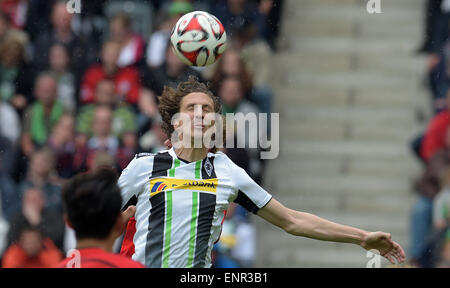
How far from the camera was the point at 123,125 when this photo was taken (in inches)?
435

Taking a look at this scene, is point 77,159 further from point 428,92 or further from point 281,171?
point 428,92

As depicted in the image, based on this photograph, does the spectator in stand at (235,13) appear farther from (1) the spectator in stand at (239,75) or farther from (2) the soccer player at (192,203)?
(2) the soccer player at (192,203)

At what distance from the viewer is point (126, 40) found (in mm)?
11898

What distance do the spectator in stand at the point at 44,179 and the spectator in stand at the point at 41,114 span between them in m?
0.32

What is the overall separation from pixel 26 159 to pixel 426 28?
17.1 ft

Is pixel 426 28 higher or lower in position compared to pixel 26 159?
higher

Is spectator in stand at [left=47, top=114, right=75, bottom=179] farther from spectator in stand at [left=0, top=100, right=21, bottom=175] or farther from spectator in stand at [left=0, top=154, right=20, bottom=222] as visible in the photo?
spectator in stand at [left=0, top=154, right=20, bottom=222]

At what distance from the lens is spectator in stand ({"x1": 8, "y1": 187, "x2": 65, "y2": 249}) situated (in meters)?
10.4

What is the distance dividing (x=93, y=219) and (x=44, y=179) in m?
6.17

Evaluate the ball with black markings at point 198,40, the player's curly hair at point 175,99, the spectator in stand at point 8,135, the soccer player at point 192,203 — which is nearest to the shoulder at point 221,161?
Result: the soccer player at point 192,203

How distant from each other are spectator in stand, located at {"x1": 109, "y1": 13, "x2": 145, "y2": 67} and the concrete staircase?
204cm
